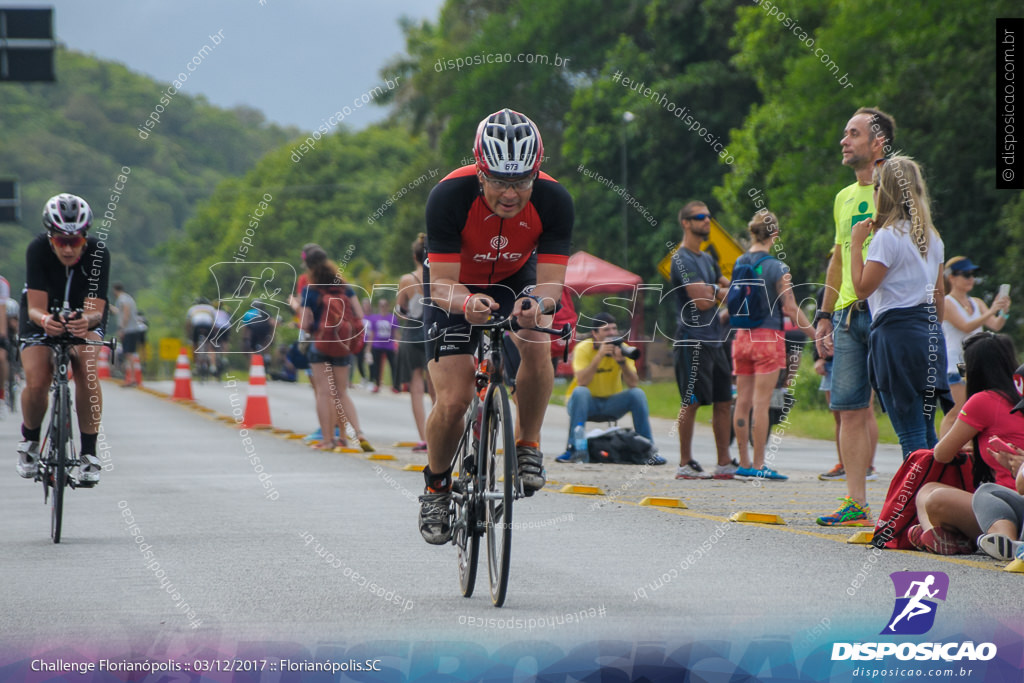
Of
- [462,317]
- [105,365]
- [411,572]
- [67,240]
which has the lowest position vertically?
[105,365]

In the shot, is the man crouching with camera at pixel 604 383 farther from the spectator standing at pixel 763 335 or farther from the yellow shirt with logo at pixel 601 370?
the spectator standing at pixel 763 335

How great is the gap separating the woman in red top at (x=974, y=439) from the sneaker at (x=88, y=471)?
16.0ft

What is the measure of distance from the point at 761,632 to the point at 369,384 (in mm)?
29594

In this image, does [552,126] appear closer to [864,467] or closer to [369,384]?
[369,384]

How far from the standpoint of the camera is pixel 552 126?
50.6m

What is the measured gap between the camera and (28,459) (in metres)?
9.34

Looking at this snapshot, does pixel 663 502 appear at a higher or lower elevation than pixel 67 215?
lower

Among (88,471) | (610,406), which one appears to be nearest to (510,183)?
(88,471)

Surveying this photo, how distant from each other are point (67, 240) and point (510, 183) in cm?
392

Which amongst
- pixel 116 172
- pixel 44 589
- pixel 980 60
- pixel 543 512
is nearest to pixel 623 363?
pixel 543 512

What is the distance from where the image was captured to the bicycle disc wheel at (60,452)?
884cm

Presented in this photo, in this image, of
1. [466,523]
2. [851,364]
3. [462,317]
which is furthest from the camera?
[851,364]

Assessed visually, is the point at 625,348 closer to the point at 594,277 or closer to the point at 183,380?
the point at 183,380

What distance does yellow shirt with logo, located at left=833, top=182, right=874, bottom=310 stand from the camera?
884 cm
